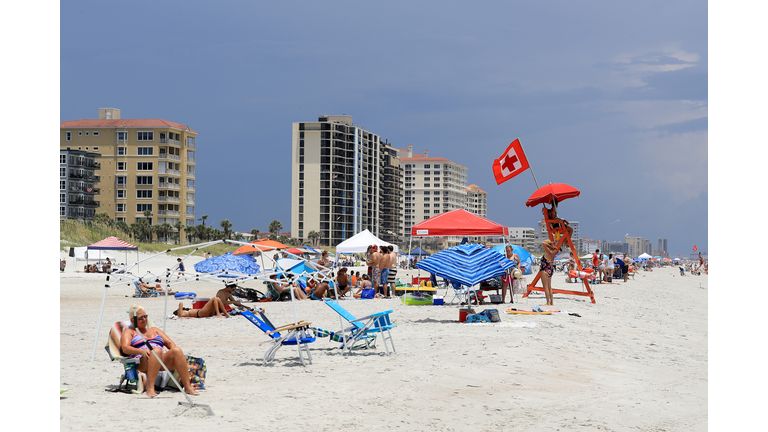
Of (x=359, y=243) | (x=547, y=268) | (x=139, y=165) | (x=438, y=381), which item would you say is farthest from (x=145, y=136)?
(x=438, y=381)

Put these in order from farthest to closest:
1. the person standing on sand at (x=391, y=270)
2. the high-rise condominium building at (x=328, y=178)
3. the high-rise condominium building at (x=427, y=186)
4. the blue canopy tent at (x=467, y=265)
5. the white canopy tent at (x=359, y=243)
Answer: the high-rise condominium building at (x=427, y=186), the high-rise condominium building at (x=328, y=178), the white canopy tent at (x=359, y=243), the person standing on sand at (x=391, y=270), the blue canopy tent at (x=467, y=265)

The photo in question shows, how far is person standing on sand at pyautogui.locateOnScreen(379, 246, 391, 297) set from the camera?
1806 cm

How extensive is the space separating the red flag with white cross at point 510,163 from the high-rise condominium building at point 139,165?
66.6 m

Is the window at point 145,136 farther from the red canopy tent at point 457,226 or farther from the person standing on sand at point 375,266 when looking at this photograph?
the red canopy tent at point 457,226

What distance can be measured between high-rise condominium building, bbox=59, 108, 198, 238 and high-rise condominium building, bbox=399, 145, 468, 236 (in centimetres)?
8675

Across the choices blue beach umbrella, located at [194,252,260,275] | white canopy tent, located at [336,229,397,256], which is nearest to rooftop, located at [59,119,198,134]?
white canopy tent, located at [336,229,397,256]

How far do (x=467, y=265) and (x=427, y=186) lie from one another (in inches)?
5928

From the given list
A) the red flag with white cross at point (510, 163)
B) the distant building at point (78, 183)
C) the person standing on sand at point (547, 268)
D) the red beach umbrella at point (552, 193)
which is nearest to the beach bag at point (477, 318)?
the person standing on sand at point (547, 268)

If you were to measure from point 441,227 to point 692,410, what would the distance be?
11308 millimetres

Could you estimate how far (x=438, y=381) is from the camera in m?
7.14

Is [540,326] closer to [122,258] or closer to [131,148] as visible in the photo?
[122,258]

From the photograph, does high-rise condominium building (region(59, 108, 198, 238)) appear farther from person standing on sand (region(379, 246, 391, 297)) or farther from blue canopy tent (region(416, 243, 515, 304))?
blue canopy tent (region(416, 243, 515, 304))

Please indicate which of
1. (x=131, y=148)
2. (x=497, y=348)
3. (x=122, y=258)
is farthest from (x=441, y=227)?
(x=131, y=148)

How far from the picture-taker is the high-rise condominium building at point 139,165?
7606 cm
